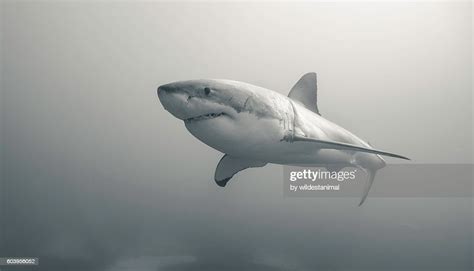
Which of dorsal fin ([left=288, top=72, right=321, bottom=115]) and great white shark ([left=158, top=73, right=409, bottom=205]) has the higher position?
dorsal fin ([left=288, top=72, right=321, bottom=115])

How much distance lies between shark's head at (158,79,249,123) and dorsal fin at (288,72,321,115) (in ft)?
4.98

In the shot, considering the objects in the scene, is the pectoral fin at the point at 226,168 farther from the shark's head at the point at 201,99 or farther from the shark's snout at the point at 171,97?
the shark's snout at the point at 171,97

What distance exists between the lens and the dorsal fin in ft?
14.6

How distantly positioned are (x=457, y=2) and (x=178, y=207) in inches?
769

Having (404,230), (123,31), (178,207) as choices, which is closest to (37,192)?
(178,207)

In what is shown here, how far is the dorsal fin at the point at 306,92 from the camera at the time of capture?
4.45 meters

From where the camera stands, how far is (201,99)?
108 inches

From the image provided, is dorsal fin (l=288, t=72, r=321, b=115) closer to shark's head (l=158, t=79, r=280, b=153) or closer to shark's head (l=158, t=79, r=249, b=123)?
shark's head (l=158, t=79, r=280, b=153)

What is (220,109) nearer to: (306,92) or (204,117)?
(204,117)

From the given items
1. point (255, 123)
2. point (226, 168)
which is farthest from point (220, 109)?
point (226, 168)

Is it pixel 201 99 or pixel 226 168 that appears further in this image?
pixel 226 168

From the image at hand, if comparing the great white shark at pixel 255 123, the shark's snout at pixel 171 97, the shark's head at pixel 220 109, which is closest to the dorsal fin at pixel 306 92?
the great white shark at pixel 255 123

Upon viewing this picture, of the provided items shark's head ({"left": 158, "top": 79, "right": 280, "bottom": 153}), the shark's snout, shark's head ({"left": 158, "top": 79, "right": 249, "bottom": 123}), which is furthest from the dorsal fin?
the shark's snout

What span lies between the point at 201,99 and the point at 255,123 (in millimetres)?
649
